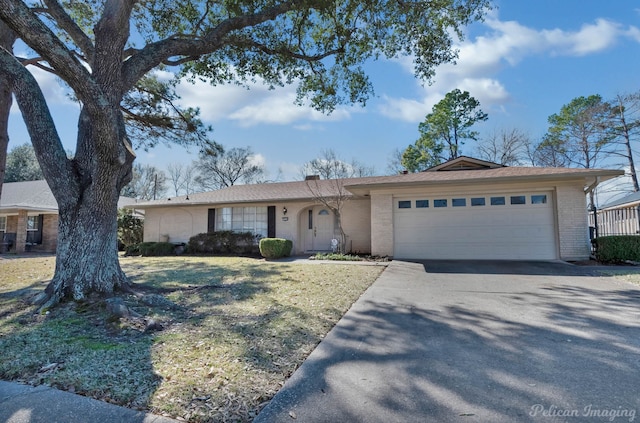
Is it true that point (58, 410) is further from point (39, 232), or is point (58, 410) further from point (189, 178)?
point (189, 178)

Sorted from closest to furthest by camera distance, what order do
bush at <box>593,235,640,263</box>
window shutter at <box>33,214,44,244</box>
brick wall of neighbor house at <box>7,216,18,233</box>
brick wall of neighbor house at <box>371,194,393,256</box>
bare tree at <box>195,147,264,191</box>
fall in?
bush at <box>593,235,640,263</box>, brick wall of neighbor house at <box>371,194,393,256</box>, brick wall of neighbor house at <box>7,216,18,233</box>, window shutter at <box>33,214,44,244</box>, bare tree at <box>195,147,264,191</box>

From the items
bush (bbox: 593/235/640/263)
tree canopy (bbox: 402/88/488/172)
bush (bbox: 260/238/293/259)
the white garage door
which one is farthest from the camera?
tree canopy (bbox: 402/88/488/172)

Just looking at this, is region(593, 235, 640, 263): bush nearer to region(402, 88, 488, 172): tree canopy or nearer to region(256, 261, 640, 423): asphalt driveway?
region(256, 261, 640, 423): asphalt driveway

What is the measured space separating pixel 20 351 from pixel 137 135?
30.3ft

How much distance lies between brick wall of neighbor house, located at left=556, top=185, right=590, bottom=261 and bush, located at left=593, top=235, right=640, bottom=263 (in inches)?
17.1

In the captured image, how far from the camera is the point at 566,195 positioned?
10266 millimetres

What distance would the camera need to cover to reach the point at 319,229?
588 inches

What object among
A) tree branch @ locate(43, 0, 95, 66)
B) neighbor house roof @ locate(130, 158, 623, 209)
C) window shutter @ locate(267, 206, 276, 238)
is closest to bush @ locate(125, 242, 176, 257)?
neighbor house roof @ locate(130, 158, 623, 209)

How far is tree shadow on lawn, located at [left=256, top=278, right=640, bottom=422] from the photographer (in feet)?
7.61

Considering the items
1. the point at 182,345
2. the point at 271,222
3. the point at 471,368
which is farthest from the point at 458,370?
the point at 271,222

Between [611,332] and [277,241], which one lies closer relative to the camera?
[611,332]

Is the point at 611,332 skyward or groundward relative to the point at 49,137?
groundward

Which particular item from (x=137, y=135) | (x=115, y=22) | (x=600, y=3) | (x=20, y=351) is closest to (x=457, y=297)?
(x=20, y=351)

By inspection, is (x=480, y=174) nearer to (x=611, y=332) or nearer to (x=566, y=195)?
(x=566, y=195)
